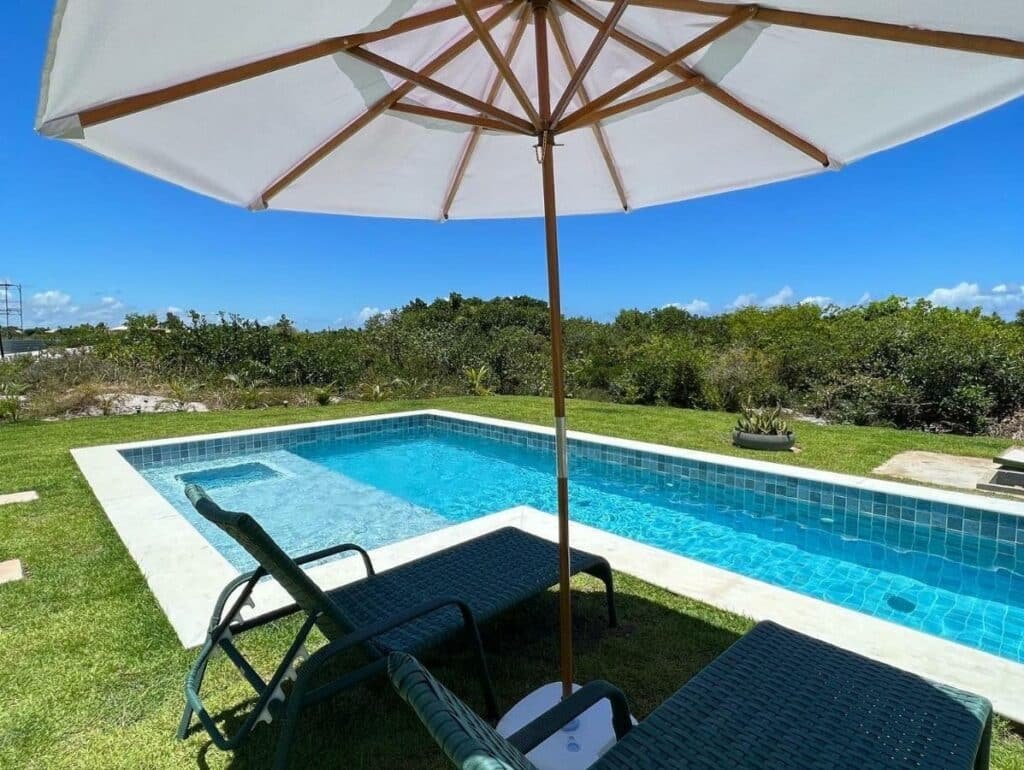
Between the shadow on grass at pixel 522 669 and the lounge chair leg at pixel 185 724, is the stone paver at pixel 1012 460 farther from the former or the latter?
the lounge chair leg at pixel 185 724

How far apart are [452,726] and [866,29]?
7.85 ft

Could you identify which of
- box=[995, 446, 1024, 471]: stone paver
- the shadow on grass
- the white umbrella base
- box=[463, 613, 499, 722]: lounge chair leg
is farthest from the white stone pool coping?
box=[463, 613, 499, 722]: lounge chair leg

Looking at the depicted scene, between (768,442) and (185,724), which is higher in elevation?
(768,442)

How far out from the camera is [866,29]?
5.85ft

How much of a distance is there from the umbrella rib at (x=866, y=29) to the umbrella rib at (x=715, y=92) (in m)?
0.44

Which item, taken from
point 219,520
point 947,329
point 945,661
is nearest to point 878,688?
point 945,661

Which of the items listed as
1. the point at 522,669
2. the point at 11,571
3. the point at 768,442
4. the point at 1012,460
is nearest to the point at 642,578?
the point at 522,669

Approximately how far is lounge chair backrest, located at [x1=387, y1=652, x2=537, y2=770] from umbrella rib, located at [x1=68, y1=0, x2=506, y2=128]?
6.39 feet

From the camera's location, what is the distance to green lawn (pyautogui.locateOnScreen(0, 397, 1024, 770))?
2.23m

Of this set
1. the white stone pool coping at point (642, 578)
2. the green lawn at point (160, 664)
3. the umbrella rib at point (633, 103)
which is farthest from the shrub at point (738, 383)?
the umbrella rib at point (633, 103)

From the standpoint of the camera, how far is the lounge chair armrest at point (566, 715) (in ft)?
4.65

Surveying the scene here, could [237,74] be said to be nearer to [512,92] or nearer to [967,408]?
[512,92]

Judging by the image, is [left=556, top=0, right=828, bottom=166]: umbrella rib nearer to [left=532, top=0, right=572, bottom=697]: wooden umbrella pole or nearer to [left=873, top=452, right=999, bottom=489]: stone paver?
[left=532, top=0, right=572, bottom=697]: wooden umbrella pole

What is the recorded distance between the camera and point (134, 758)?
2.19m
